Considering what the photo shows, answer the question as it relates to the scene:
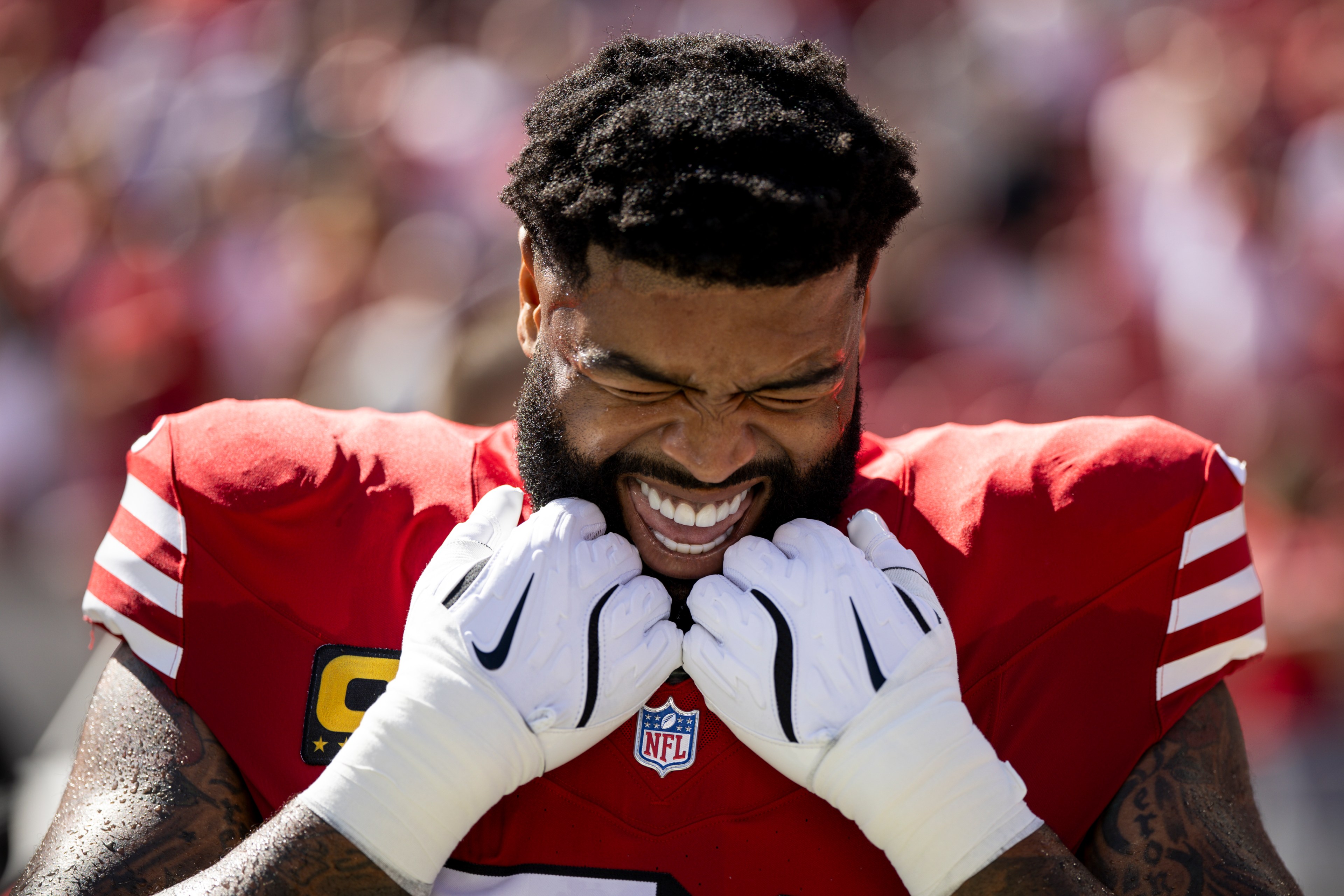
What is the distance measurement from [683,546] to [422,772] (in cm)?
46

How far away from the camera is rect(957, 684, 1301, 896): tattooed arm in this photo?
60.3 inches

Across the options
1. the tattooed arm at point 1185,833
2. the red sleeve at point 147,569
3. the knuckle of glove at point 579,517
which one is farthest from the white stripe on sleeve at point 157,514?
the tattooed arm at point 1185,833

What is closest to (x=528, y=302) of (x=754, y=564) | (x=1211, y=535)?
(x=754, y=564)

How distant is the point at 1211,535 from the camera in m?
1.73

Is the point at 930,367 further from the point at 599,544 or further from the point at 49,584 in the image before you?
the point at 49,584

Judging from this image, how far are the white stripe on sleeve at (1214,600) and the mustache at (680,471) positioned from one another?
0.56 meters

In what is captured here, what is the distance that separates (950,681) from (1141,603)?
0.37m

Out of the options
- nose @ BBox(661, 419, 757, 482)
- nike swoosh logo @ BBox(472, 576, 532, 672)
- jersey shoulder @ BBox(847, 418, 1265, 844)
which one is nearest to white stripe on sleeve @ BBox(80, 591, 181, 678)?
nike swoosh logo @ BBox(472, 576, 532, 672)

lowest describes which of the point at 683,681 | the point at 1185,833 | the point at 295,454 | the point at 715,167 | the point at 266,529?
the point at 1185,833

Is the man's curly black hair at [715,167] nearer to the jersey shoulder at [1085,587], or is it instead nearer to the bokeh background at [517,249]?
the jersey shoulder at [1085,587]

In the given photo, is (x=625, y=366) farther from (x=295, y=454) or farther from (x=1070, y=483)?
(x=1070, y=483)

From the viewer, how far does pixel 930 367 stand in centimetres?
426

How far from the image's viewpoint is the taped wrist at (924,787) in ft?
4.59

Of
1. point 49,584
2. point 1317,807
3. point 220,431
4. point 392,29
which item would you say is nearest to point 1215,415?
point 1317,807
